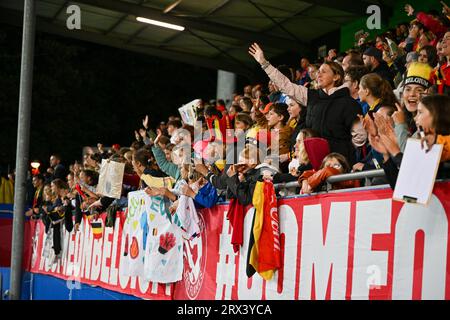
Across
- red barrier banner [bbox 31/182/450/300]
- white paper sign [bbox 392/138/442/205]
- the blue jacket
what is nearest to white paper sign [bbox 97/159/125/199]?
red barrier banner [bbox 31/182/450/300]

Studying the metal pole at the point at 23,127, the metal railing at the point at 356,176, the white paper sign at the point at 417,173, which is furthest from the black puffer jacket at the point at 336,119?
the metal pole at the point at 23,127

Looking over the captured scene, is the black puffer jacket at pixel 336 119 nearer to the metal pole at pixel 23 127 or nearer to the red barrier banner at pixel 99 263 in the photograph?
the red barrier banner at pixel 99 263

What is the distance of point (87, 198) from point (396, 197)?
10.0 m

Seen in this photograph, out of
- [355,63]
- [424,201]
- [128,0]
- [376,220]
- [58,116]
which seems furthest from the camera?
[58,116]

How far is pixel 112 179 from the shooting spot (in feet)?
41.4

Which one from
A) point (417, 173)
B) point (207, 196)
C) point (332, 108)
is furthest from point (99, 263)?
point (417, 173)

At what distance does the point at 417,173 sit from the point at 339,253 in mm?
1502

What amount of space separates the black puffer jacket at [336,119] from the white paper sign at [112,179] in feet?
16.5

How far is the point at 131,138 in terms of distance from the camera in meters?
43.5

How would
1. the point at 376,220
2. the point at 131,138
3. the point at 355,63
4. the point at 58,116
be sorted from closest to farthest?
the point at 376,220, the point at 355,63, the point at 58,116, the point at 131,138

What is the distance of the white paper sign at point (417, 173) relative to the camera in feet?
16.1

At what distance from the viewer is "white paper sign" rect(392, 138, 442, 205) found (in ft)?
16.1
